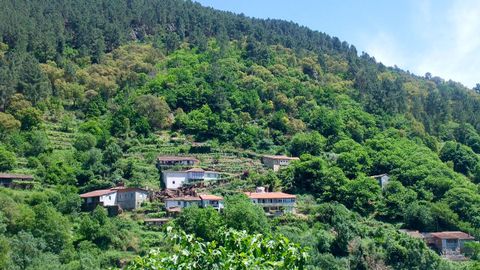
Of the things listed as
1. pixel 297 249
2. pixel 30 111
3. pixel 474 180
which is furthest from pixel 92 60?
pixel 297 249

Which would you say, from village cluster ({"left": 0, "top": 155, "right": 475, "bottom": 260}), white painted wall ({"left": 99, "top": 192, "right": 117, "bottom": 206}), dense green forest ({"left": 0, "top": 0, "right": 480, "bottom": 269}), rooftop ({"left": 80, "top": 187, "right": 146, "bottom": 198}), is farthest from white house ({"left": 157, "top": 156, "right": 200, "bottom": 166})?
white painted wall ({"left": 99, "top": 192, "right": 117, "bottom": 206})

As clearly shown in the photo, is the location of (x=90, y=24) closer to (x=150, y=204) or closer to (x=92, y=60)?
(x=92, y=60)

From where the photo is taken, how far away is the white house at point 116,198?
49281 millimetres

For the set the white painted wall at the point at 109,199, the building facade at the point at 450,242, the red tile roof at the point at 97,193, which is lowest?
the building facade at the point at 450,242

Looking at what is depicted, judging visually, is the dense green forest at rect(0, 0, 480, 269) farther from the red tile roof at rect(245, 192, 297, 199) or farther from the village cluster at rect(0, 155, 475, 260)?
the red tile roof at rect(245, 192, 297, 199)

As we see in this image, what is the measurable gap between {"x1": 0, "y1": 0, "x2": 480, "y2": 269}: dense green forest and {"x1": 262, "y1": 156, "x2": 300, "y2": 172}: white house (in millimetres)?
3385

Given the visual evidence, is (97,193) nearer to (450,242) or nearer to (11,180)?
(11,180)

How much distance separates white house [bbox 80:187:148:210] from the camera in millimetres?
49281

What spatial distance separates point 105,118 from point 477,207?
43.4 meters

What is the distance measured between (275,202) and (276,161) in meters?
12.0

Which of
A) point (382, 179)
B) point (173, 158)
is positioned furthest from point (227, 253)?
point (382, 179)

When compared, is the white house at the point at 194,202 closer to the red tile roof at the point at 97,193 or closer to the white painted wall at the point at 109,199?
the white painted wall at the point at 109,199

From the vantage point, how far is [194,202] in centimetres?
4984

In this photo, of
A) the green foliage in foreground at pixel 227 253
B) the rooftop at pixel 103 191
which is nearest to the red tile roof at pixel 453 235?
the rooftop at pixel 103 191
